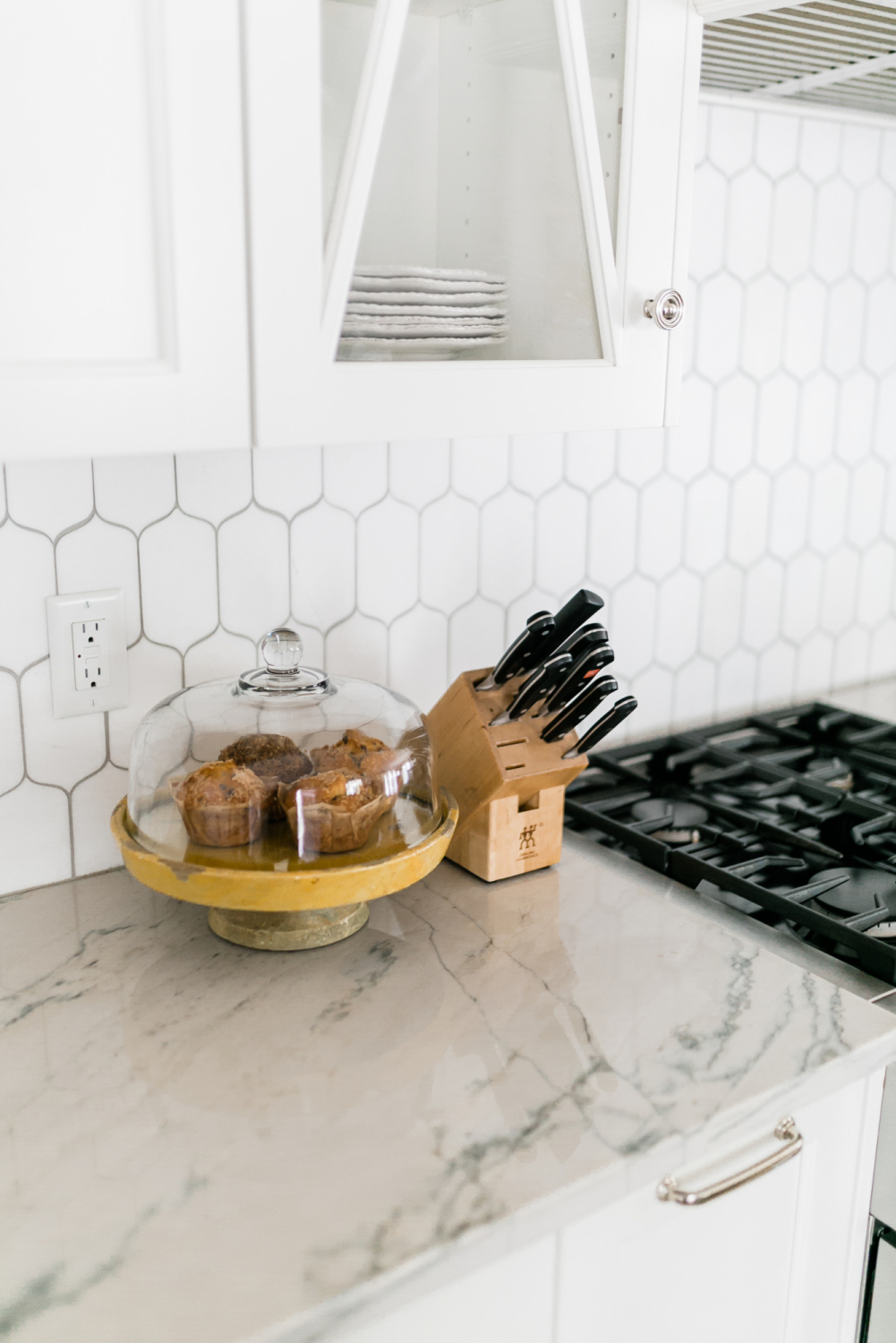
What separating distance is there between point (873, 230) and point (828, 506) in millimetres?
472

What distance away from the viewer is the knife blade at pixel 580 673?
4.24ft

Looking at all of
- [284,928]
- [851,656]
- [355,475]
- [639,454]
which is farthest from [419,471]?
[851,656]

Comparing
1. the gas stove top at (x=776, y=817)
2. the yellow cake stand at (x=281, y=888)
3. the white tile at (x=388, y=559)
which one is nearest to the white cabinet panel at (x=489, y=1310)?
the yellow cake stand at (x=281, y=888)

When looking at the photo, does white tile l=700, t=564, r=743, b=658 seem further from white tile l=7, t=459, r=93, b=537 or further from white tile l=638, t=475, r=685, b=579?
white tile l=7, t=459, r=93, b=537

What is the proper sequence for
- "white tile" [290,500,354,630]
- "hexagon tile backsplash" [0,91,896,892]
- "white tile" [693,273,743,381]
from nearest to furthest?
"hexagon tile backsplash" [0,91,896,892], "white tile" [290,500,354,630], "white tile" [693,273,743,381]

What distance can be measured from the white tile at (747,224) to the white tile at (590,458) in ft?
1.17

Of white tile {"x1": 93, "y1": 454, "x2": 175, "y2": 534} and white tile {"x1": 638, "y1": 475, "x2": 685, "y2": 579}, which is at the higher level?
white tile {"x1": 93, "y1": 454, "x2": 175, "y2": 534}

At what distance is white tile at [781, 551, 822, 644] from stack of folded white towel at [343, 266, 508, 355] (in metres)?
1.10

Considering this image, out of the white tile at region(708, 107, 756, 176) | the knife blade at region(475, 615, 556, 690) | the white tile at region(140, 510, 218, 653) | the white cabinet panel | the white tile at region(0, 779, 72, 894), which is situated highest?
the white tile at region(708, 107, 756, 176)

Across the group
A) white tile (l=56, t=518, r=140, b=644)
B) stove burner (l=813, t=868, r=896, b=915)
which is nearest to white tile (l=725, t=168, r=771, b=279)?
stove burner (l=813, t=868, r=896, b=915)

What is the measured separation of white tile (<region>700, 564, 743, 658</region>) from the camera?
1912 mm

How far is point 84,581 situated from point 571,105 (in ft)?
2.32

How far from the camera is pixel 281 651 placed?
1215mm

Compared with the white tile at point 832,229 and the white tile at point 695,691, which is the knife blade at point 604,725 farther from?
the white tile at point 832,229
